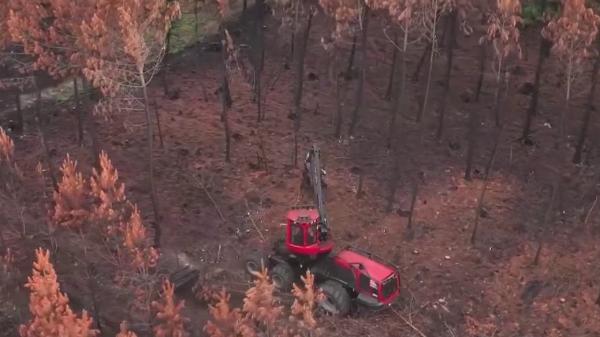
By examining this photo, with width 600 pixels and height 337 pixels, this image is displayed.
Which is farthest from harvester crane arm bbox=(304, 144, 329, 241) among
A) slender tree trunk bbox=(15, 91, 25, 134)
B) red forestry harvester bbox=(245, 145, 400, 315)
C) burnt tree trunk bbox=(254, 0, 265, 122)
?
slender tree trunk bbox=(15, 91, 25, 134)

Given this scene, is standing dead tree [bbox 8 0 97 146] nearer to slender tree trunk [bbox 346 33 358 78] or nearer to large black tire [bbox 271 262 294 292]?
large black tire [bbox 271 262 294 292]

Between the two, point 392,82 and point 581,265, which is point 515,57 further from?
point 581,265

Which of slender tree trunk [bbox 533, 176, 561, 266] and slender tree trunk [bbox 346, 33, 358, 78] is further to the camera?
slender tree trunk [bbox 346, 33, 358, 78]

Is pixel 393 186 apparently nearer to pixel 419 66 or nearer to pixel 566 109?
pixel 566 109

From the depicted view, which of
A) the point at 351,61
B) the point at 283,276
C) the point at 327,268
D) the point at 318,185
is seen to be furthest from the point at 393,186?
the point at 351,61

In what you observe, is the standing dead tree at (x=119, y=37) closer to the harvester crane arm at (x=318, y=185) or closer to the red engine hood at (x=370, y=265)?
the harvester crane arm at (x=318, y=185)

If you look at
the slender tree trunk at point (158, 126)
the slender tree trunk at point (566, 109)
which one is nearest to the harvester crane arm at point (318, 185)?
the slender tree trunk at point (158, 126)
